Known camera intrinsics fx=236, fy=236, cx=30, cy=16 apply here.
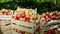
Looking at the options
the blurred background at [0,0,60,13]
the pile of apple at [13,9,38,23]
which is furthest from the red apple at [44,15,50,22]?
the blurred background at [0,0,60,13]

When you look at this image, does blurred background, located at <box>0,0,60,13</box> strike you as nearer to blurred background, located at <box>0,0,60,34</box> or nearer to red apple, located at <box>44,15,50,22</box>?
blurred background, located at <box>0,0,60,34</box>

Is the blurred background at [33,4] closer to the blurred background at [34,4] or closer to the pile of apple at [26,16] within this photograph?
the blurred background at [34,4]

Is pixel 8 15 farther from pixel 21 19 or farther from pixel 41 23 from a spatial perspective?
pixel 41 23

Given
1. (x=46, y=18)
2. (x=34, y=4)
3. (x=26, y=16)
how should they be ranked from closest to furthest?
(x=46, y=18)
(x=26, y=16)
(x=34, y=4)

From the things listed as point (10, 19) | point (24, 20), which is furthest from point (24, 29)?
point (10, 19)

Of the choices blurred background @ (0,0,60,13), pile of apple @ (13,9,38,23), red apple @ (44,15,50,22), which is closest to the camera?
red apple @ (44,15,50,22)

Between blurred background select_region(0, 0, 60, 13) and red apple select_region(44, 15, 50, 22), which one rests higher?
blurred background select_region(0, 0, 60, 13)

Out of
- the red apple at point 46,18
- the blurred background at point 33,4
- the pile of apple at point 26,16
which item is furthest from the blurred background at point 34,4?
the red apple at point 46,18

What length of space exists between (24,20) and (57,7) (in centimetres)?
150

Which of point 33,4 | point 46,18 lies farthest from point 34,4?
point 46,18

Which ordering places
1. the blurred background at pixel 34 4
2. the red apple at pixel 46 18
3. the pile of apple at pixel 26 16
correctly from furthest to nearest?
the blurred background at pixel 34 4 → the pile of apple at pixel 26 16 → the red apple at pixel 46 18

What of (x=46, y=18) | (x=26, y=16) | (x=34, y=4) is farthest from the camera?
(x=34, y=4)

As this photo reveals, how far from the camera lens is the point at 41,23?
150 inches

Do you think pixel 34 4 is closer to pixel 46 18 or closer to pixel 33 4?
pixel 33 4
